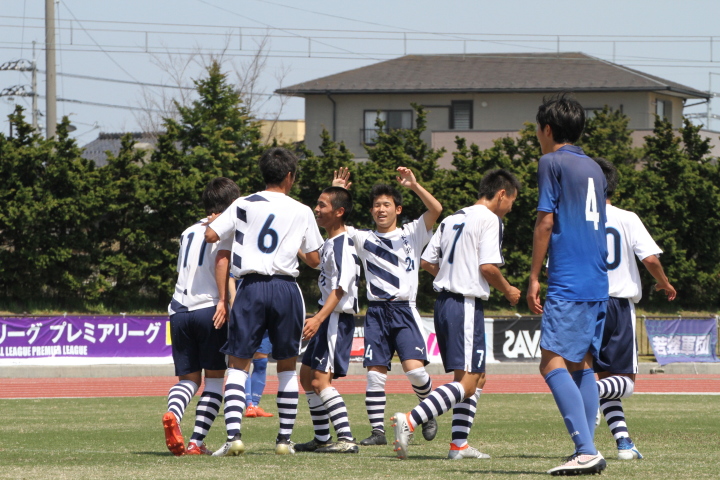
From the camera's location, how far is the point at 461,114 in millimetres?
48906

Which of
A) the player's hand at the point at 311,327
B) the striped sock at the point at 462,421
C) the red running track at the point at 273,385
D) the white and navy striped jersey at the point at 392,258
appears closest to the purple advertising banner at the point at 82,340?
the red running track at the point at 273,385

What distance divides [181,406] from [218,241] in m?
1.27

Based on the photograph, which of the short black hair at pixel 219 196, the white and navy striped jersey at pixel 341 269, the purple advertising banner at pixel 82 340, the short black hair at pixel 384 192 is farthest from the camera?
the purple advertising banner at pixel 82 340

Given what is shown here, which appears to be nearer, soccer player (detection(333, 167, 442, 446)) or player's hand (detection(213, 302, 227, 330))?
player's hand (detection(213, 302, 227, 330))

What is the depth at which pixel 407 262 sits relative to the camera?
346 inches

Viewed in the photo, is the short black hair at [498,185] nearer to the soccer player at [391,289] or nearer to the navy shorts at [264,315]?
the soccer player at [391,289]

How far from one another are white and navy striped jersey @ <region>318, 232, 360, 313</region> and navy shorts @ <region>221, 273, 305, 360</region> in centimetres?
64

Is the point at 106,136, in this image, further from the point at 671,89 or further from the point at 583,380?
the point at 583,380

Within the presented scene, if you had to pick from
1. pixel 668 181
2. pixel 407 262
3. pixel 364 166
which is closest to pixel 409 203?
pixel 364 166

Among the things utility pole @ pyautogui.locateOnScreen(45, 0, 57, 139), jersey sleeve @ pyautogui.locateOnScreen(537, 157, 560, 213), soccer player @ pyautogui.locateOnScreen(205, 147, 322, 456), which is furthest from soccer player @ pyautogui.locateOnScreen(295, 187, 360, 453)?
utility pole @ pyautogui.locateOnScreen(45, 0, 57, 139)

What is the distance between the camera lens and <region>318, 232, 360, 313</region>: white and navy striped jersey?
26.2 ft

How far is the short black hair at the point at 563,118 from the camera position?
20.7ft

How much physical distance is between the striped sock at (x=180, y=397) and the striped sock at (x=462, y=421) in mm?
1966

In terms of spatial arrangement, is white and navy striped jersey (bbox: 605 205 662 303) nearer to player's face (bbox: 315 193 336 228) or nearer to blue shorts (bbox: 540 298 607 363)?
blue shorts (bbox: 540 298 607 363)
